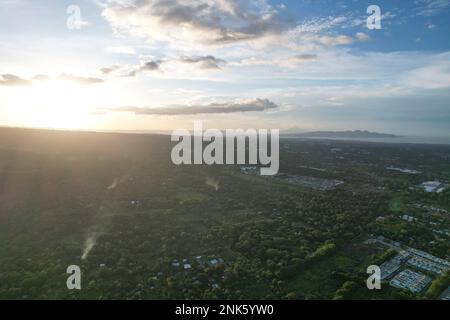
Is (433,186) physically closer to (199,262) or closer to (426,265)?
(426,265)

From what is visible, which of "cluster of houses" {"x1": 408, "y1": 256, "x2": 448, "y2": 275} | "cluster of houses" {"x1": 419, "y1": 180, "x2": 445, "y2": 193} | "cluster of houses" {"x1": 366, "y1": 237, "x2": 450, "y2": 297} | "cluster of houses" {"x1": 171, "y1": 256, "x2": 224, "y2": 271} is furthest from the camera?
"cluster of houses" {"x1": 419, "y1": 180, "x2": 445, "y2": 193}

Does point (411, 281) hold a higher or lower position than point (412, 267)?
lower

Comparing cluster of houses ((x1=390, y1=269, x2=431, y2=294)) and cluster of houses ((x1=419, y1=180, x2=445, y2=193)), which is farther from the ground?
cluster of houses ((x1=419, y1=180, x2=445, y2=193))

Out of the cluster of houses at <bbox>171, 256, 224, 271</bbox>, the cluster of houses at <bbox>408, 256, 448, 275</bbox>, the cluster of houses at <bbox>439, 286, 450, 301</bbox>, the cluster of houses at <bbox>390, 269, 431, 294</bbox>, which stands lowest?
the cluster of houses at <bbox>439, 286, 450, 301</bbox>

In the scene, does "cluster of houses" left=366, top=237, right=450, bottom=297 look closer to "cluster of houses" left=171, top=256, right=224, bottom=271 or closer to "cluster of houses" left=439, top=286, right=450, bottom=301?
"cluster of houses" left=439, top=286, right=450, bottom=301

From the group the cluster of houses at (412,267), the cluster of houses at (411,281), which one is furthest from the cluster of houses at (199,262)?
the cluster of houses at (411,281)

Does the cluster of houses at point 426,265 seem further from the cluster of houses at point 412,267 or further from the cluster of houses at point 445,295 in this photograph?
the cluster of houses at point 445,295

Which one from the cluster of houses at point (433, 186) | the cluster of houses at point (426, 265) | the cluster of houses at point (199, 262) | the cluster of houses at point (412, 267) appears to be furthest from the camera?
the cluster of houses at point (433, 186)

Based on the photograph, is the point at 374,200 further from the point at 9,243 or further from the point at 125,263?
the point at 9,243

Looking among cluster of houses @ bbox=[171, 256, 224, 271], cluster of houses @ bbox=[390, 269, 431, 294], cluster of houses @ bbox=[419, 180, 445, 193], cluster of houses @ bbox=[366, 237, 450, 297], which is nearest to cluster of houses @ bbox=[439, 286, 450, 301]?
cluster of houses @ bbox=[366, 237, 450, 297]

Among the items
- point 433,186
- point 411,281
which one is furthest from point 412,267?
point 433,186
